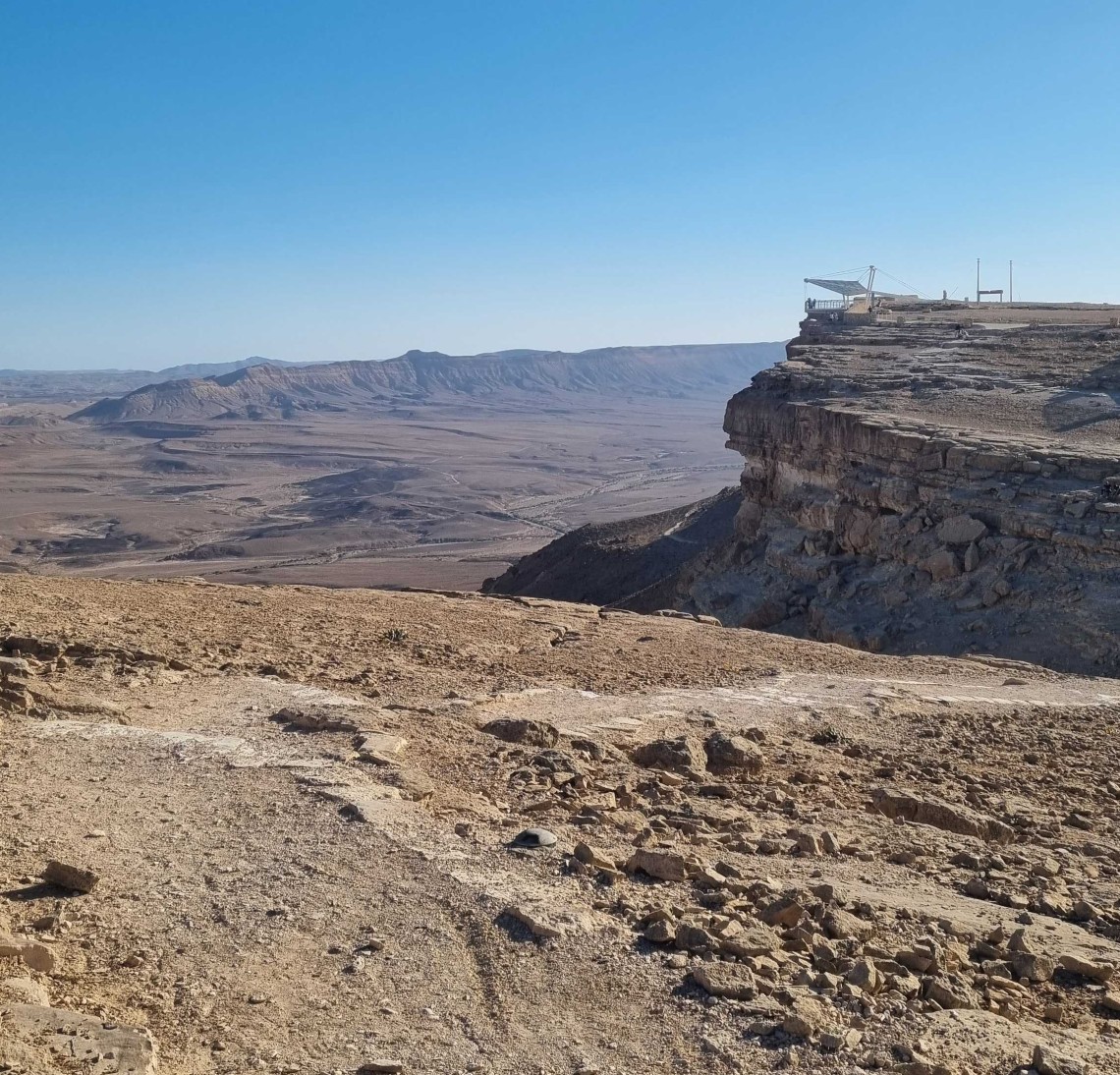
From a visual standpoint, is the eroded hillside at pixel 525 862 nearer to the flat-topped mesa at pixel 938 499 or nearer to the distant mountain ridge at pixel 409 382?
the flat-topped mesa at pixel 938 499

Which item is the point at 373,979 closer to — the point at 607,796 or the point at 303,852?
the point at 303,852

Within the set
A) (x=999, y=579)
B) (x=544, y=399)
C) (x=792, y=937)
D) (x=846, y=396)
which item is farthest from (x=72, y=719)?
(x=544, y=399)

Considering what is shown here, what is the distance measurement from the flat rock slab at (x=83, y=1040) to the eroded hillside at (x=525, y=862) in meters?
0.01

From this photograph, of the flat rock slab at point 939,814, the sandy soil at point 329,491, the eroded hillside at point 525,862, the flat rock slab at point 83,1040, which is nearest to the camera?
the flat rock slab at point 83,1040

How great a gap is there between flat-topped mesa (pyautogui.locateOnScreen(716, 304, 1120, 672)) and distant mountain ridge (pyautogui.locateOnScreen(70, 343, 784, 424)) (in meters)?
114

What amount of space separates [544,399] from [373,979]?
161m

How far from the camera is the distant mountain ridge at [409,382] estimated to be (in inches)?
5295

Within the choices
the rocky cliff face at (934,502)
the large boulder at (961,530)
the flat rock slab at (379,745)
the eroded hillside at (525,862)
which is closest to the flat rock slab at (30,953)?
the eroded hillside at (525,862)

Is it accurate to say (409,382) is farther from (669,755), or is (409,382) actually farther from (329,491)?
(669,755)

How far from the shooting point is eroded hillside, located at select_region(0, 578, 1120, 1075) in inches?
165

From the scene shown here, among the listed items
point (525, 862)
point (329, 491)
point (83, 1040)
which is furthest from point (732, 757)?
point (329, 491)

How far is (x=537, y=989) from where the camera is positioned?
4492 mm

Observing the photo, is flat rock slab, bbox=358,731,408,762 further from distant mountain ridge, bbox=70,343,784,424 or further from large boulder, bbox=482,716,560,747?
distant mountain ridge, bbox=70,343,784,424

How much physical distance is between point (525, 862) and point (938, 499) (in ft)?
41.1
